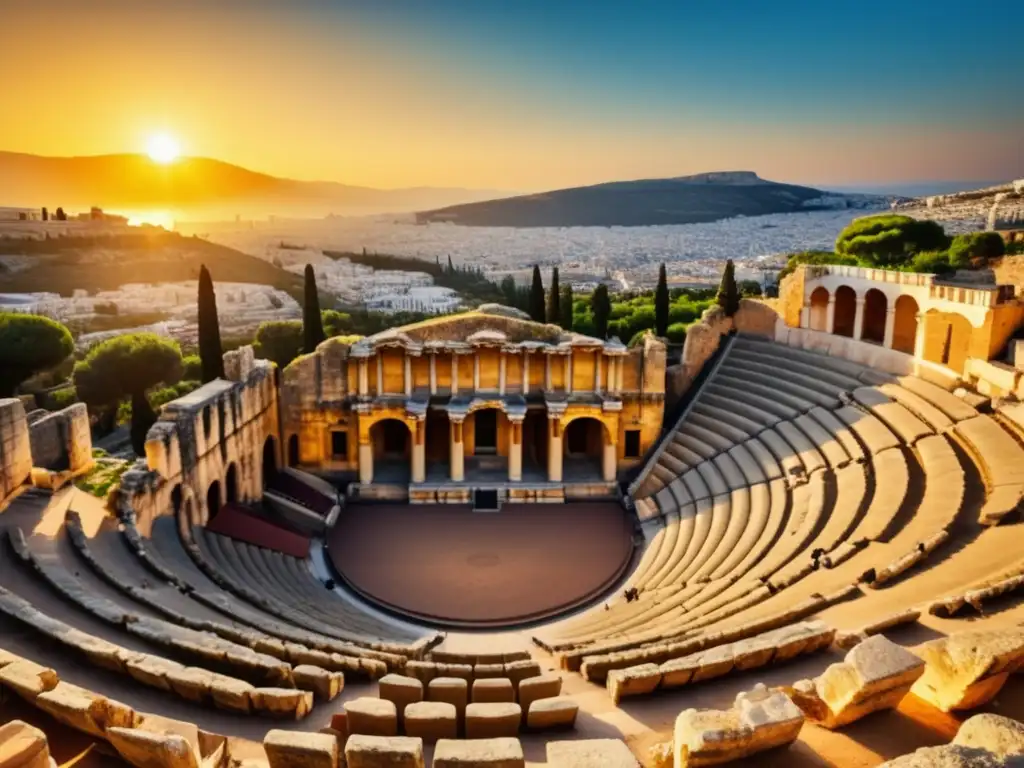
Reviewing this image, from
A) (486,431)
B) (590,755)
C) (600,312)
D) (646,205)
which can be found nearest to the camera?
(590,755)

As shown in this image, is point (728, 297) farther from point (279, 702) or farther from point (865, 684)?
point (279, 702)

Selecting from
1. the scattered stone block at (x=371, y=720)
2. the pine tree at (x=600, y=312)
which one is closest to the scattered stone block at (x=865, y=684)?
the scattered stone block at (x=371, y=720)

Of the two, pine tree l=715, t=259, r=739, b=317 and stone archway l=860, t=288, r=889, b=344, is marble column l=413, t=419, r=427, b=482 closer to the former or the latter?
pine tree l=715, t=259, r=739, b=317

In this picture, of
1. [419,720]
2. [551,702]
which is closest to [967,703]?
[551,702]

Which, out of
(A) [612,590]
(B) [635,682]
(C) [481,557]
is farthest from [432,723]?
(C) [481,557]

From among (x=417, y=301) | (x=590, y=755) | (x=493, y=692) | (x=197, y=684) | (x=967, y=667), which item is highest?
(x=967, y=667)

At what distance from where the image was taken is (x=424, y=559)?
23.3m

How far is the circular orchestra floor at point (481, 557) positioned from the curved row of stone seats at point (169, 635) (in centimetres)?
928

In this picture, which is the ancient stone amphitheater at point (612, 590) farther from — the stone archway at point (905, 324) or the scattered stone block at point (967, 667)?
the stone archway at point (905, 324)

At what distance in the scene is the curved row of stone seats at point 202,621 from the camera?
35.0 ft

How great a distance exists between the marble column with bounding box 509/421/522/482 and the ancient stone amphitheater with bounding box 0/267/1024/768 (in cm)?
100

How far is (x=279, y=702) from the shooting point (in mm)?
8234

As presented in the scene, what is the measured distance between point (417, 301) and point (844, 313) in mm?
55513

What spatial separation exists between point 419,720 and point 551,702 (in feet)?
5.46
